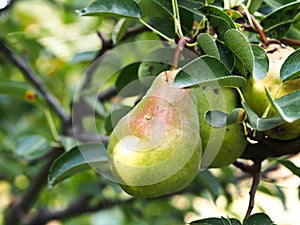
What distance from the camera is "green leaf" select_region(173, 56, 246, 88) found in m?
0.62

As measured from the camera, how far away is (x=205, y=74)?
633 millimetres

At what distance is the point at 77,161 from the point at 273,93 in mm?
314

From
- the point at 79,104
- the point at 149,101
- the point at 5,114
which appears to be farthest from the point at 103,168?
the point at 5,114

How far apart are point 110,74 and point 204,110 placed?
0.69 metres

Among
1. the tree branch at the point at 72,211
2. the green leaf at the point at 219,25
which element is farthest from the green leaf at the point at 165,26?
the tree branch at the point at 72,211

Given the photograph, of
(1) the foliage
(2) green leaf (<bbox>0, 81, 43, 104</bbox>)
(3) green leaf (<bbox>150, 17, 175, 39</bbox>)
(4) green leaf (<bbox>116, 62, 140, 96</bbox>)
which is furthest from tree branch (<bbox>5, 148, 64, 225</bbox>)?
(3) green leaf (<bbox>150, 17, 175, 39</bbox>)

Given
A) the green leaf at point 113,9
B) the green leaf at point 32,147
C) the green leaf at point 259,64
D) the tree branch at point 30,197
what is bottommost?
the tree branch at point 30,197

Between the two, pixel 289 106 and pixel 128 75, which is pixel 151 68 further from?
pixel 289 106

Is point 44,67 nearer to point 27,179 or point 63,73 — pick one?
point 63,73

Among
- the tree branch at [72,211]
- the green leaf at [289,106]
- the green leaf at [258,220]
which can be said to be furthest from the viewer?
the tree branch at [72,211]

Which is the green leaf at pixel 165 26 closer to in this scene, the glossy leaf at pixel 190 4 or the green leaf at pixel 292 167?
the glossy leaf at pixel 190 4

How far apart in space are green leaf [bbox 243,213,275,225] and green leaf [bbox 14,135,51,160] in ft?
2.09

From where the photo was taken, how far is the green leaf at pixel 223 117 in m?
0.63

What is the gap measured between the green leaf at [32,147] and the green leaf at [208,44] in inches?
24.5
